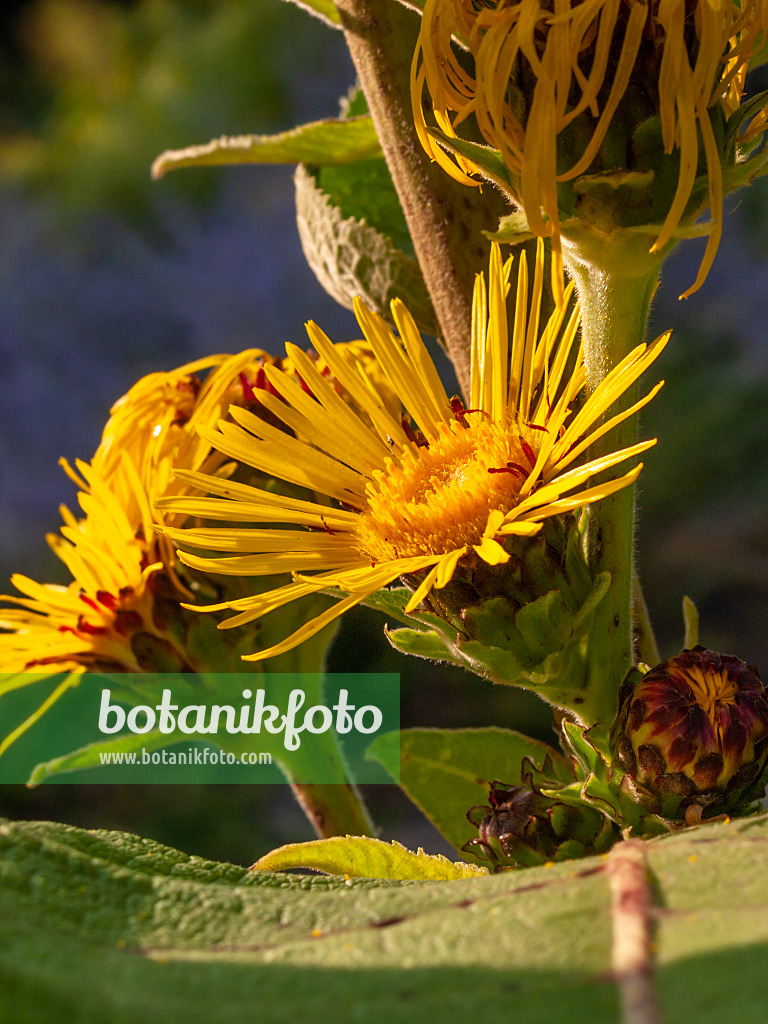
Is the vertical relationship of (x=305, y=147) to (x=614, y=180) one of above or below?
above

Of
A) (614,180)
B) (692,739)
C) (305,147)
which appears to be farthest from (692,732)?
(305,147)

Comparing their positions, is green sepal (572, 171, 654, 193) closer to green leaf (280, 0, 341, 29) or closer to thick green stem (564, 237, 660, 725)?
thick green stem (564, 237, 660, 725)

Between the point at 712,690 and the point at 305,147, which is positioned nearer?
the point at 712,690

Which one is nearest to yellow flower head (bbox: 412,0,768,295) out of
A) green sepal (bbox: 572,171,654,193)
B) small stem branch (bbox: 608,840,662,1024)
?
green sepal (bbox: 572,171,654,193)

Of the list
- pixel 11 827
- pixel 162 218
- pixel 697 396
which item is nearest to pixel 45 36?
pixel 162 218

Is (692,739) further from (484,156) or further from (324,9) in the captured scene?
(324,9)

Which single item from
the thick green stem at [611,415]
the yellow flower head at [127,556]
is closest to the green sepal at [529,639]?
the thick green stem at [611,415]

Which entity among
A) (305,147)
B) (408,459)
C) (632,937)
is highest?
(305,147)
